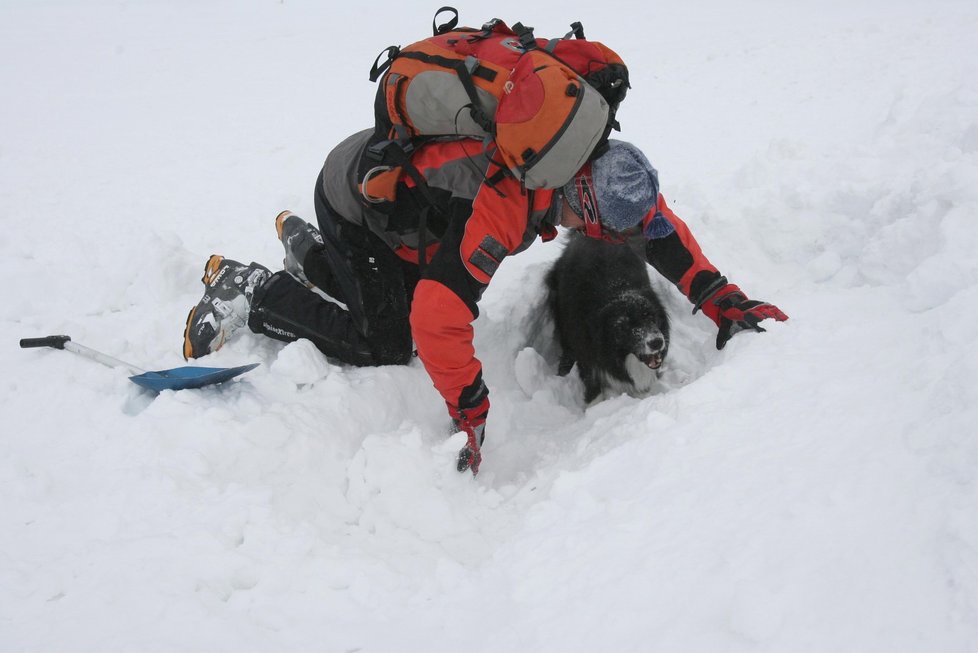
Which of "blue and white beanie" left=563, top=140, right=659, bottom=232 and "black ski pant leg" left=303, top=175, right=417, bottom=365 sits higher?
"blue and white beanie" left=563, top=140, right=659, bottom=232

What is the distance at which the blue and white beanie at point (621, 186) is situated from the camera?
2.30 m

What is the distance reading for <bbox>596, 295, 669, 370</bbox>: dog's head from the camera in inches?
127

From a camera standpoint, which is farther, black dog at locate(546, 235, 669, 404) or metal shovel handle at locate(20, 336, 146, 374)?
black dog at locate(546, 235, 669, 404)

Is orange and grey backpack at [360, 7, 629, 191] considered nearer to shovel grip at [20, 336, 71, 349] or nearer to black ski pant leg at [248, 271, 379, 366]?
black ski pant leg at [248, 271, 379, 366]

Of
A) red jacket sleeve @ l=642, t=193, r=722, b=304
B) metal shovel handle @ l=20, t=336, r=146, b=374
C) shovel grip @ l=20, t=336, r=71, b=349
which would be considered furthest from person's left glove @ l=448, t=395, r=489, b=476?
shovel grip @ l=20, t=336, r=71, b=349

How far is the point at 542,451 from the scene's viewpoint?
2.97 m

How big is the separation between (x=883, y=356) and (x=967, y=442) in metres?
0.63

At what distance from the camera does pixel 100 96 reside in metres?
8.05

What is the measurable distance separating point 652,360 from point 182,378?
2178mm

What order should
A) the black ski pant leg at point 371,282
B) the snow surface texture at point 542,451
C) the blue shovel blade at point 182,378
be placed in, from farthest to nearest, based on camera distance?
the black ski pant leg at point 371,282
the blue shovel blade at point 182,378
the snow surface texture at point 542,451

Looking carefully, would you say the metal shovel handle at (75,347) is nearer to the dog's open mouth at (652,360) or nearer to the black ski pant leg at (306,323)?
the black ski pant leg at (306,323)

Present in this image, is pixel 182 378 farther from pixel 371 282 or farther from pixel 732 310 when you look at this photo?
pixel 732 310

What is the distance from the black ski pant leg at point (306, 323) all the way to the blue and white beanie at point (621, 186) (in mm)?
1439

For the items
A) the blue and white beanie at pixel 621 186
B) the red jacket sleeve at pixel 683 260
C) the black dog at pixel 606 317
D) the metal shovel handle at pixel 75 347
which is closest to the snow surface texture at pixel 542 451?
the metal shovel handle at pixel 75 347
